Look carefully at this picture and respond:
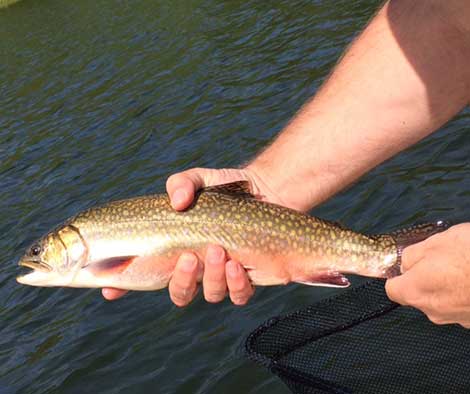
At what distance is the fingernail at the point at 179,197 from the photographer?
15.0ft

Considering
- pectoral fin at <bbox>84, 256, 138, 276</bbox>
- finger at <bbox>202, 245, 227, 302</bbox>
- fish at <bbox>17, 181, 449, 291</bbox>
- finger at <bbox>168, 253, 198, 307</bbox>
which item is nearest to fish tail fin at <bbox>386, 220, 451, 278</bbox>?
fish at <bbox>17, 181, 449, 291</bbox>

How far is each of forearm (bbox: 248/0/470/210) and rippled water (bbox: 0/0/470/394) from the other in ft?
9.30

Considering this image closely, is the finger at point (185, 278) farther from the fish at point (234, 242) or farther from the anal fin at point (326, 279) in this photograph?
the anal fin at point (326, 279)

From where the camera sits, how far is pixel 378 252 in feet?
14.5

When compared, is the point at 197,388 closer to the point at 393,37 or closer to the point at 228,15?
the point at 393,37

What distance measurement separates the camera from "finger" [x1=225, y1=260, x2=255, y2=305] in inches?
179

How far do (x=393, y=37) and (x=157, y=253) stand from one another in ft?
6.92

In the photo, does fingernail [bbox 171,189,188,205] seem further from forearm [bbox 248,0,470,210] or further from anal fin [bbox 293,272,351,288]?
anal fin [bbox 293,272,351,288]

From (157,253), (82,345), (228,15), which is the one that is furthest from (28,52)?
(157,253)

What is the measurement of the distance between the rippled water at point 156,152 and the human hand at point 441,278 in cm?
377

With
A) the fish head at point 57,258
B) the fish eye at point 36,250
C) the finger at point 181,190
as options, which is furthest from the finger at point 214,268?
the fish eye at point 36,250

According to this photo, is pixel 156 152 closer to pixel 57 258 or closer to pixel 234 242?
pixel 57 258

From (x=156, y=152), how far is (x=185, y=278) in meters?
10.2

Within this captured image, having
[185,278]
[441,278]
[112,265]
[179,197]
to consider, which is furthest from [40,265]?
[441,278]
